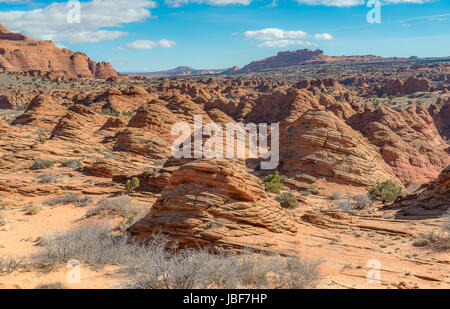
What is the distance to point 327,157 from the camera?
751 inches

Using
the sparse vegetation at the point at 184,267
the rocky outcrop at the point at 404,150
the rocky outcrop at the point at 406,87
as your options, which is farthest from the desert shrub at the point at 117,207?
the rocky outcrop at the point at 406,87

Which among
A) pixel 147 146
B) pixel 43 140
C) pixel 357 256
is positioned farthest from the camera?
pixel 147 146

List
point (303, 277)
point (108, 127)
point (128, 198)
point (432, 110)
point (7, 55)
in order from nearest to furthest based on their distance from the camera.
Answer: point (303, 277) → point (128, 198) → point (108, 127) → point (432, 110) → point (7, 55)

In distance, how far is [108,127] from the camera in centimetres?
2712

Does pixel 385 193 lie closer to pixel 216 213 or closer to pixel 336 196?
pixel 336 196

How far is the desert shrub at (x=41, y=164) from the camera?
16.5m

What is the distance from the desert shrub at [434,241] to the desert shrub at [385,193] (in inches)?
238

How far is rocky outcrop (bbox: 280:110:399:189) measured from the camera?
60.7ft

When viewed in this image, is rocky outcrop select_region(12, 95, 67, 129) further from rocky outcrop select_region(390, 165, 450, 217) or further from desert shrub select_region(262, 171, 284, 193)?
rocky outcrop select_region(390, 165, 450, 217)

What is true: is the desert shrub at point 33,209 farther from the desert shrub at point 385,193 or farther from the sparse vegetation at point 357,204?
the desert shrub at point 385,193

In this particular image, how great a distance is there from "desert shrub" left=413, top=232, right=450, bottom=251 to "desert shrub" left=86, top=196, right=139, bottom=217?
9.86 metres
